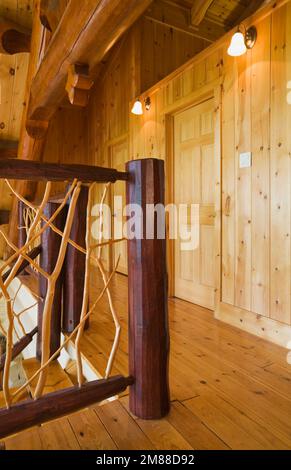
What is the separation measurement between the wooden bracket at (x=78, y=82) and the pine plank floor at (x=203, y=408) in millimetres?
1709

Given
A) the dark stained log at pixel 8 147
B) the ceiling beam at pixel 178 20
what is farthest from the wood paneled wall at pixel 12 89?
the ceiling beam at pixel 178 20

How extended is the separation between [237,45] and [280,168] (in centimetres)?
90

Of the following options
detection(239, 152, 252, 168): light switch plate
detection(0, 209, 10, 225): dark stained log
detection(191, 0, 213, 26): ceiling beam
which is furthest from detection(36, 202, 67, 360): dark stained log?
detection(191, 0, 213, 26): ceiling beam

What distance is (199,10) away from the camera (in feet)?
12.4

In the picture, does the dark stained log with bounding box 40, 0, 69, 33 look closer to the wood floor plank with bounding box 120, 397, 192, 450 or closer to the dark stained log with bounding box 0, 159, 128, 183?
the dark stained log with bounding box 0, 159, 128, 183

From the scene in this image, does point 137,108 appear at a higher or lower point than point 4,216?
higher

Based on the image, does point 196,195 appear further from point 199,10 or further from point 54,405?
point 199,10

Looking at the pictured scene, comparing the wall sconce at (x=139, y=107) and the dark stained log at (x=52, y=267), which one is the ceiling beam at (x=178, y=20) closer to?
the wall sconce at (x=139, y=107)

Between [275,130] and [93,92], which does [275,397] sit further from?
[93,92]

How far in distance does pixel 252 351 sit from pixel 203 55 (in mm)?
2308

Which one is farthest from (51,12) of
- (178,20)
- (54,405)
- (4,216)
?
(4,216)

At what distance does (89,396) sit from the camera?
1.20 metres
